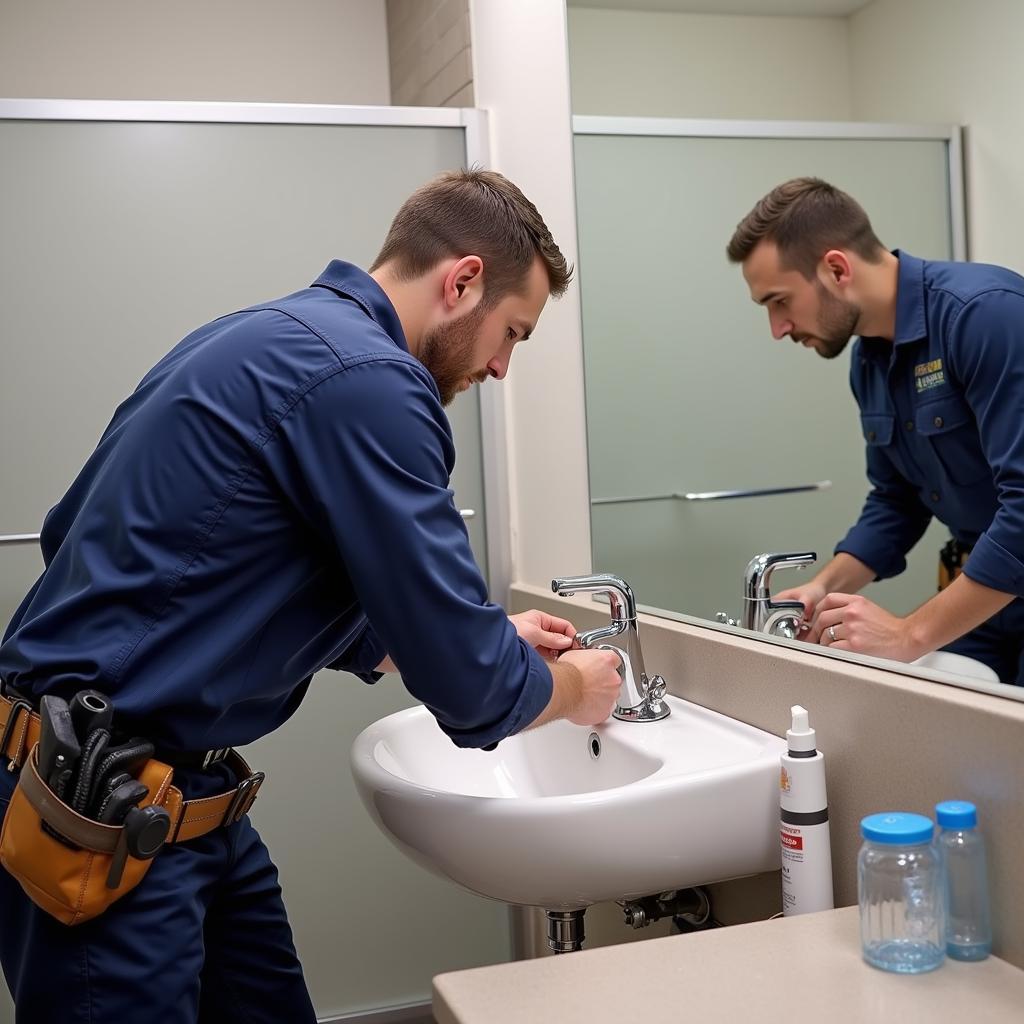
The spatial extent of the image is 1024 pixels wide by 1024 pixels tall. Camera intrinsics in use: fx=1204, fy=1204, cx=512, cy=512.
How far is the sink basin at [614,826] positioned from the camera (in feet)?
4.10

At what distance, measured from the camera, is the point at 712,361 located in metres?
1.81

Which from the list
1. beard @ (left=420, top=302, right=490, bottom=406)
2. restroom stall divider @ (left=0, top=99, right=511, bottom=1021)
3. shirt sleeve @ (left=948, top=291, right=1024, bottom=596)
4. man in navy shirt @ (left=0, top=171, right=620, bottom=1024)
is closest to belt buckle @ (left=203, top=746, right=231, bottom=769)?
man in navy shirt @ (left=0, top=171, right=620, bottom=1024)

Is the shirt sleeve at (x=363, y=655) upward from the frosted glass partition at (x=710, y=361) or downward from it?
downward

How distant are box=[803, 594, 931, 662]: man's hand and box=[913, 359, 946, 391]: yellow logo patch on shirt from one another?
0.26 metres

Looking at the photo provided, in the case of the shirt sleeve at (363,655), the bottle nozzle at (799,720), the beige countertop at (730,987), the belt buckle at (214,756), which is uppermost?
the shirt sleeve at (363,655)

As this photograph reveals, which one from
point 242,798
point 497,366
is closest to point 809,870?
point 242,798

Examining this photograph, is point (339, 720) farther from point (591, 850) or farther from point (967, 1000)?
point (967, 1000)

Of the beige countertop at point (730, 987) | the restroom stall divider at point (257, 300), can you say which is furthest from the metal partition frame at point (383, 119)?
the beige countertop at point (730, 987)

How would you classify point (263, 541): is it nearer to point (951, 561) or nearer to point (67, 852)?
point (67, 852)

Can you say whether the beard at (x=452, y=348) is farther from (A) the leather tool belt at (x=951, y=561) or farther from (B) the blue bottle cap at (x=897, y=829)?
(B) the blue bottle cap at (x=897, y=829)

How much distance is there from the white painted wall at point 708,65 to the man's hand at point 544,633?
29.0 inches

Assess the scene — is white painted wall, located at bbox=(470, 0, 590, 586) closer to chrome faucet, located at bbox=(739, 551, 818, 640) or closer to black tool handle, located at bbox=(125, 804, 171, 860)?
chrome faucet, located at bbox=(739, 551, 818, 640)

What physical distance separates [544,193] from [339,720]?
1.10 meters

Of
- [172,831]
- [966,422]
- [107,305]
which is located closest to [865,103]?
[966,422]
